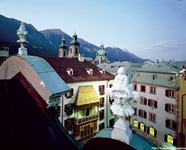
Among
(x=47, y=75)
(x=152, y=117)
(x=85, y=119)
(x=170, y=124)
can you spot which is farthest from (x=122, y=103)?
(x=152, y=117)

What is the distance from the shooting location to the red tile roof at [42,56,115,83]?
2430 cm

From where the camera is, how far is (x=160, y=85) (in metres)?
25.9

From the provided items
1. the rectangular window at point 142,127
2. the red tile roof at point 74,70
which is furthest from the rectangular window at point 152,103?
the red tile roof at point 74,70

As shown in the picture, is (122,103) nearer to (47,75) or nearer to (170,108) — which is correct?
(47,75)

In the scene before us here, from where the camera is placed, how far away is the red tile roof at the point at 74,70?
24.3 metres

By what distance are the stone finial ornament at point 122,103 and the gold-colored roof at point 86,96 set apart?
71.9 feet

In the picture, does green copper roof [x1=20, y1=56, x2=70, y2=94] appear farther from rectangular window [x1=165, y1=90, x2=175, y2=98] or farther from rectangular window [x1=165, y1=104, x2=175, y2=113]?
rectangular window [x1=165, y1=90, x2=175, y2=98]

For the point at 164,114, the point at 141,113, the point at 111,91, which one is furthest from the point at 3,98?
the point at 141,113

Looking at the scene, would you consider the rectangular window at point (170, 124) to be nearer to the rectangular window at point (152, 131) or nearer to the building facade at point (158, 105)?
the building facade at point (158, 105)

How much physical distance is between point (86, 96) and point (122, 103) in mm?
23207

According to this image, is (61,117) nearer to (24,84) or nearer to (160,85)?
(160,85)

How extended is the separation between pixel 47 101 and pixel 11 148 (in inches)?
38.9

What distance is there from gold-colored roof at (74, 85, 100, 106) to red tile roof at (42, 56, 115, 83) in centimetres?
156

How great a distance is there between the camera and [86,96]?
82.4 feet
